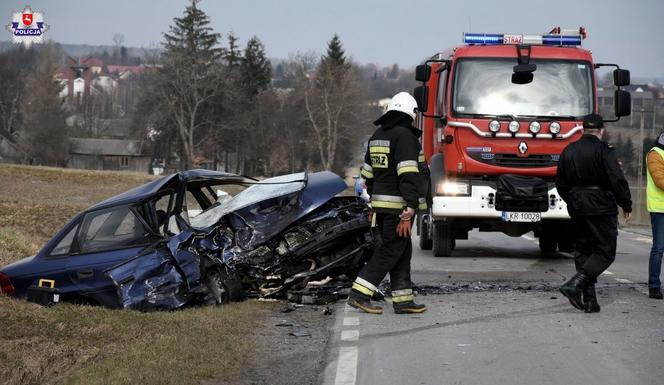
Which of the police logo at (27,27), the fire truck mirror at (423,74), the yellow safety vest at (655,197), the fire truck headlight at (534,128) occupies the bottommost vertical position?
the yellow safety vest at (655,197)

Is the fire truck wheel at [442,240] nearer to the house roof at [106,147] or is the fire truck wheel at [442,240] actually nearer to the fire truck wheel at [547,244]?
the fire truck wheel at [547,244]

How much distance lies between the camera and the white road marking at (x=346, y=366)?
258 inches

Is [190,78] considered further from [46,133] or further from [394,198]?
[394,198]

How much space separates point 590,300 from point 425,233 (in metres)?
7.78

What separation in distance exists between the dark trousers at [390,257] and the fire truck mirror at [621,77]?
6064 mm

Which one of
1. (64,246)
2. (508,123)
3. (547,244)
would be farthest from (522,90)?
(64,246)

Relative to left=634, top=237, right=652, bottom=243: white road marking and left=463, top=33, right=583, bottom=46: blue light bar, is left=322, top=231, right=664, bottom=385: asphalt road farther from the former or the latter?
left=634, top=237, right=652, bottom=243: white road marking

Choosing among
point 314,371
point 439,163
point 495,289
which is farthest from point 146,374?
point 439,163

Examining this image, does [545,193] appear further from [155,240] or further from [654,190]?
[155,240]

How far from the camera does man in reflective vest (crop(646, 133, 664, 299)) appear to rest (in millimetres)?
10352

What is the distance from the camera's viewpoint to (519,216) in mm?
14062

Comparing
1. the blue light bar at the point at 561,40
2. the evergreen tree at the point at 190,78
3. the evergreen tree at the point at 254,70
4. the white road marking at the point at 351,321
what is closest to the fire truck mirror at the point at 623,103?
the blue light bar at the point at 561,40

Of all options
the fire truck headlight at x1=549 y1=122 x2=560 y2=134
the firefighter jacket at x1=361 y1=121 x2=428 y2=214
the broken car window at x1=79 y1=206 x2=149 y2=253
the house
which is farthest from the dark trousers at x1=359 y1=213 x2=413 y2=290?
the house

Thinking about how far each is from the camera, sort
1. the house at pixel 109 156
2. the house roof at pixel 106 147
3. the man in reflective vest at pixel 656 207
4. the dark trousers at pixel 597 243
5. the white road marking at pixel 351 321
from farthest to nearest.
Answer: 1. the house roof at pixel 106 147
2. the house at pixel 109 156
3. the man in reflective vest at pixel 656 207
4. the dark trousers at pixel 597 243
5. the white road marking at pixel 351 321
